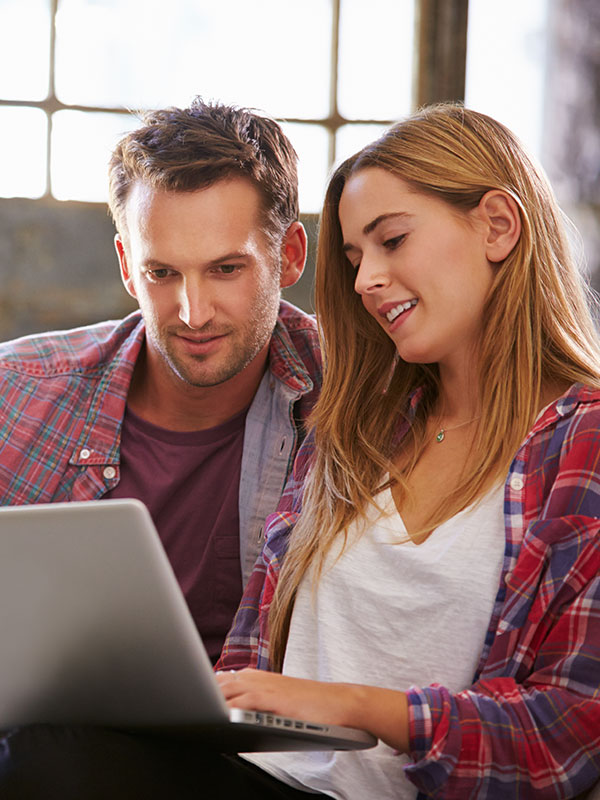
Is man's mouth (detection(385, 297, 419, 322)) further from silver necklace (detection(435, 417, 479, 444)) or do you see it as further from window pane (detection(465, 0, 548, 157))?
window pane (detection(465, 0, 548, 157))

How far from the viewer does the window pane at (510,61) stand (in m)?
2.76

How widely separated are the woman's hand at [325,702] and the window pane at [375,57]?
6.70ft

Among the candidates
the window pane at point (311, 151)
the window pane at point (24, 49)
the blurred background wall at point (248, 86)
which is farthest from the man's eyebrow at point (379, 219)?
the window pane at point (24, 49)

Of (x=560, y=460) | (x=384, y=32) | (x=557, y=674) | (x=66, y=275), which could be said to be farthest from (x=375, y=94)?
(x=557, y=674)

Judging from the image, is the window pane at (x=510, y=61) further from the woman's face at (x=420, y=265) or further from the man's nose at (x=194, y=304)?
the woman's face at (x=420, y=265)

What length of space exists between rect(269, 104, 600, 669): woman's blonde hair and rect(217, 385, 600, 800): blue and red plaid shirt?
74 mm

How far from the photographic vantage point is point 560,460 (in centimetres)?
118

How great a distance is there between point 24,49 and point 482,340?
5.91 feet

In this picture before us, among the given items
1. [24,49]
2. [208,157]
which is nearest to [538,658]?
[208,157]

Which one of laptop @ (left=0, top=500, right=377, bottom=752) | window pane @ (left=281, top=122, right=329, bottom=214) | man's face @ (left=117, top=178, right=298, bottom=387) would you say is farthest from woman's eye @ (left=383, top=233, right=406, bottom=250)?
window pane @ (left=281, top=122, right=329, bottom=214)

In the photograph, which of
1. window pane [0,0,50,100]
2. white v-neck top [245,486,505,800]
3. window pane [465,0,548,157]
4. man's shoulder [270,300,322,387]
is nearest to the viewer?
Result: white v-neck top [245,486,505,800]

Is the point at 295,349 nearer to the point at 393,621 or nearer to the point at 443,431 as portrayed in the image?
the point at 443,431

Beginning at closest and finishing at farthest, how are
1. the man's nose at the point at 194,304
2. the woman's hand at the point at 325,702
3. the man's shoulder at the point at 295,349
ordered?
the woman's hand at the point at 325,702 → the man's nose at the point at 194,304 → the man's shoulder at the point at 295,349

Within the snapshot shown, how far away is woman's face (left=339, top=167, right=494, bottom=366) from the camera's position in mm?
1322
